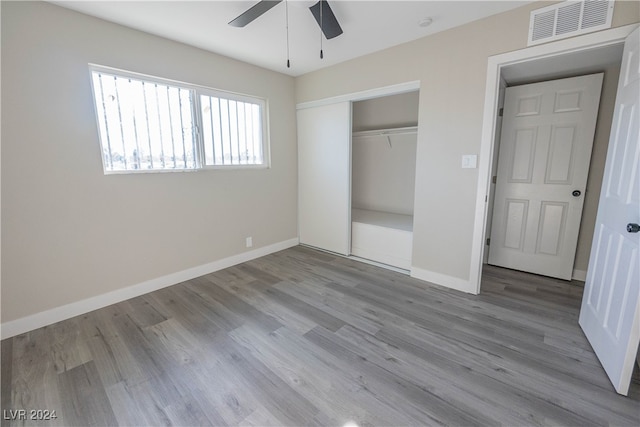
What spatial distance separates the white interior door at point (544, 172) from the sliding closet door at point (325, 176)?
187 cm

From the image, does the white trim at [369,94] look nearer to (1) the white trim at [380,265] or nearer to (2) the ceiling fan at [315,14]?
(2) the ceiling fan at [315,14]

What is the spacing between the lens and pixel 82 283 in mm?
2389

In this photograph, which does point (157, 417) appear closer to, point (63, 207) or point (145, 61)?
point (63, 207)

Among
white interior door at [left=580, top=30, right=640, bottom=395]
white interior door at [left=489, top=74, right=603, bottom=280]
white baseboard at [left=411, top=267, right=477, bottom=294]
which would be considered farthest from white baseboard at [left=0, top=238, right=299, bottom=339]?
white interior door at [left=580, top=30, right=640, bottom=395]

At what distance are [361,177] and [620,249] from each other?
3315 millimetres

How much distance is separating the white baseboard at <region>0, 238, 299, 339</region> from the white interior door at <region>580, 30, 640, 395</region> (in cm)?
338

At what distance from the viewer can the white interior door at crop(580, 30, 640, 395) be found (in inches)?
58.6

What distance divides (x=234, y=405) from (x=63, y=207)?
213 cm

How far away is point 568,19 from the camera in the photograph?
2000 millimetres

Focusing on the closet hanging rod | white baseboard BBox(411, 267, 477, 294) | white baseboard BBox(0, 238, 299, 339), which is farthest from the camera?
the closet hanging rod

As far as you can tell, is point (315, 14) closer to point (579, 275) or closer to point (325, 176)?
point (325, 176)

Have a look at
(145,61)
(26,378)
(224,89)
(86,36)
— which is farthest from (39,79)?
(26,378)

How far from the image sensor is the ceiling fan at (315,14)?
6.15ft

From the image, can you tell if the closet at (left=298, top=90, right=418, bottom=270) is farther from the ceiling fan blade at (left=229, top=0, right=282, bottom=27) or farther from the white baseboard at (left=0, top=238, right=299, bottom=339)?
the ceiling fan blade at (left=229, top=0, right=282, bottom=27)
